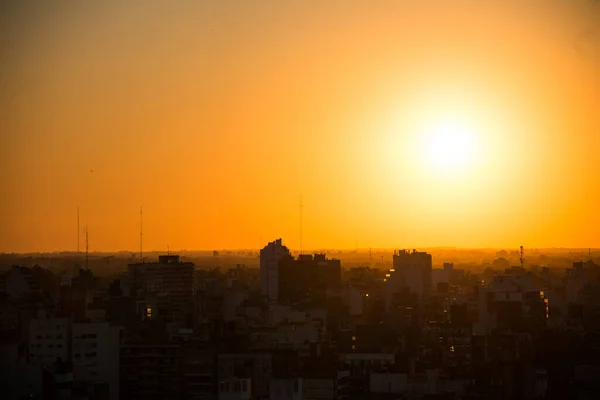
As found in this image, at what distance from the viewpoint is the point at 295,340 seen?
61.7 ft

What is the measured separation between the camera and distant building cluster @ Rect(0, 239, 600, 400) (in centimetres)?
1483

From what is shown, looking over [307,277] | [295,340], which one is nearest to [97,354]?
[295,340]

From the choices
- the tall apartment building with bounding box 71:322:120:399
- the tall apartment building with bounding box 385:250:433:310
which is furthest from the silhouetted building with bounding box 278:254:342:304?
the tall apartment building with bounding box 71:322:120:399

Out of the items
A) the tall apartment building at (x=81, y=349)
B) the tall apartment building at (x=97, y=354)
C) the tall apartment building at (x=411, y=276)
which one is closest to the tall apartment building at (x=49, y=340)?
the tall apartment building at (x=81, y=349)

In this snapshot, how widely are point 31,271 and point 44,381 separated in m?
10.6

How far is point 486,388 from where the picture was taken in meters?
15.3

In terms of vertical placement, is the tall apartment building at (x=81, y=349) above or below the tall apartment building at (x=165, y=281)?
below

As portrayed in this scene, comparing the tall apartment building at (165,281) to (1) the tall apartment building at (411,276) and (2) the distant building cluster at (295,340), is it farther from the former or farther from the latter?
(1) the tall apartment building at (411,276)

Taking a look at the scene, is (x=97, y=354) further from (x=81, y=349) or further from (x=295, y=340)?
(x=295, y=340)

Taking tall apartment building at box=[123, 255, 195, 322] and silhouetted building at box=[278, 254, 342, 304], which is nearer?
tall apartment building at box=[123, 255, 195, 322]

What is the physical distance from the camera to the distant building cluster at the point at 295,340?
48.6 ft

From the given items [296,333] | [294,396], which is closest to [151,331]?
[296,333]

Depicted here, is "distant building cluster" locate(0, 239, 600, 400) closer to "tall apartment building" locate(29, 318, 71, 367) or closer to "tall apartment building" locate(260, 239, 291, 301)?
"tall apartment building" locate(29, 318, 71, 367)

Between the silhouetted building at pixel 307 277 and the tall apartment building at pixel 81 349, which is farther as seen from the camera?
the silhouetted building at pixel 307 277
